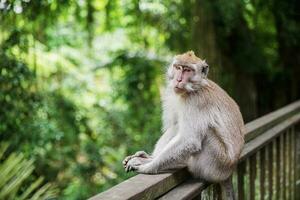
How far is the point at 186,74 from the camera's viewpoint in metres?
3.06

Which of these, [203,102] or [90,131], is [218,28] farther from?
[203,102]

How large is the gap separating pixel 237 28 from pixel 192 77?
5.63 m

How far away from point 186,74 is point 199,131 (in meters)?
0.31

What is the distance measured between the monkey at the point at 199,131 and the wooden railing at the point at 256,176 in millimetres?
107

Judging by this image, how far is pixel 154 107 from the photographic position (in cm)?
888

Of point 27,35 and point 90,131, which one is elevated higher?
point 27,35

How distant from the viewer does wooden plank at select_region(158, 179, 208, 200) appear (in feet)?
7.83

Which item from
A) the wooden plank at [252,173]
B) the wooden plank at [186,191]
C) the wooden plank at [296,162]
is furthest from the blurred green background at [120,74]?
the wooden plank at [186,191]

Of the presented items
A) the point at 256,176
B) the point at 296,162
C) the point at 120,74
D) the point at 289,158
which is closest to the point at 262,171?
the point at 256,176

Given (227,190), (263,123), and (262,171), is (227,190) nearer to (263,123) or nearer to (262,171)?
(262,171)

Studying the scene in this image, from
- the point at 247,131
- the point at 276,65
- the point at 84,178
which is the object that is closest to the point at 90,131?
the point at 84,178

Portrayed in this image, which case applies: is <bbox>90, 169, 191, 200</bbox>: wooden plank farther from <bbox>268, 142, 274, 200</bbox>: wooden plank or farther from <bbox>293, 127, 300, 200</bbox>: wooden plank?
<bbox>293, 127, 300, 200</bbox>: wooden plank

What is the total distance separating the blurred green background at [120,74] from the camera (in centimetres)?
583

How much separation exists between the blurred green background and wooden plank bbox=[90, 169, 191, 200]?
337 centimetres
